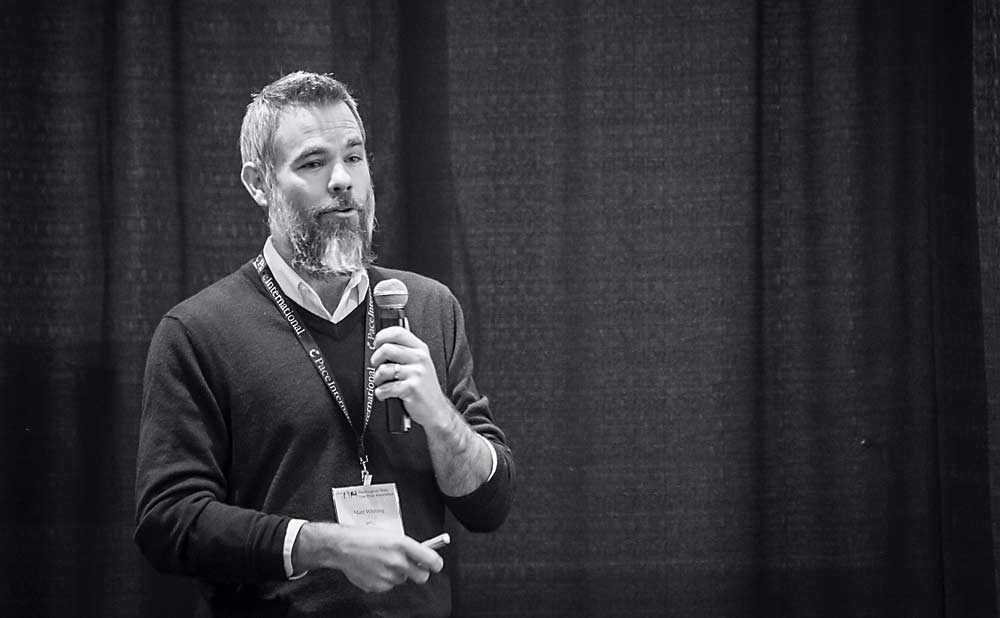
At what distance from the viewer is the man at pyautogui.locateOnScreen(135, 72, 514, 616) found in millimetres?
1501

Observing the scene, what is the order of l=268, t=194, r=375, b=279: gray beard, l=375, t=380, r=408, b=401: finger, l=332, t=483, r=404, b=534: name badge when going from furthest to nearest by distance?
l=268, t=194, r=375, b=279: gray beard, l=332, t=483, r=404, b=534: name badge, l=375, t=380, r=408, b=401: finger

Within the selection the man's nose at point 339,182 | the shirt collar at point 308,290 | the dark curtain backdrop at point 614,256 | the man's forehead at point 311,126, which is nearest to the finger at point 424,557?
the shirt collar at point 308,290

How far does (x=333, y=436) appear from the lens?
165cm

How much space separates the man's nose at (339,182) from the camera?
1.72 meters

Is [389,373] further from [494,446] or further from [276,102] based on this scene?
[276,102]

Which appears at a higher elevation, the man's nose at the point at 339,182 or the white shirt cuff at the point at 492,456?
the man's nose at the point at 339,182

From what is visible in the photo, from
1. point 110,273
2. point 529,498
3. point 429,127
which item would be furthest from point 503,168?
point 110,273

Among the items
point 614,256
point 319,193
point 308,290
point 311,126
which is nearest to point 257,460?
point 308,290

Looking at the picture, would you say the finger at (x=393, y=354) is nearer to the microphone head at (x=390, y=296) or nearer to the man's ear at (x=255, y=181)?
the microphone head at (x=390, y=296)

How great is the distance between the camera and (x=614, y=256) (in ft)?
8.04

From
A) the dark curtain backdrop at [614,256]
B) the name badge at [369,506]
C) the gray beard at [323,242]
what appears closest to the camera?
the name badge at [369,506]

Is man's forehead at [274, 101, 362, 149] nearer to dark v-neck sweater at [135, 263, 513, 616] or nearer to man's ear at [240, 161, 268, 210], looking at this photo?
man's ear at [240, 161, 268, 210]

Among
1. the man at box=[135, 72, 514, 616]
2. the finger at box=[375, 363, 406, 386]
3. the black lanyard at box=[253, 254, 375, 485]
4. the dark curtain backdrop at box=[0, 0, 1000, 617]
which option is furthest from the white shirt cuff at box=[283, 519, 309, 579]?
the dark curtain backdrop at box=[0, 0, 1000, 617]

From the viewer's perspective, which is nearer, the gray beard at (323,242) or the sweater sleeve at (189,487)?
the sweater sleeve at (189,487)
